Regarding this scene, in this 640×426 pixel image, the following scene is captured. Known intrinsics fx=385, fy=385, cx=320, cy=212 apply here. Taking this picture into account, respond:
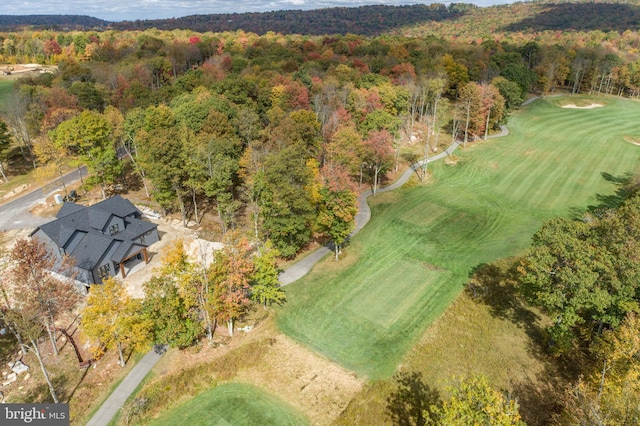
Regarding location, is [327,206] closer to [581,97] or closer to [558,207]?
[558,207]

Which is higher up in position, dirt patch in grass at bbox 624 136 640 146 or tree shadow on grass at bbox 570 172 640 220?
dirt patch in grass at bbox 624 136 640 146

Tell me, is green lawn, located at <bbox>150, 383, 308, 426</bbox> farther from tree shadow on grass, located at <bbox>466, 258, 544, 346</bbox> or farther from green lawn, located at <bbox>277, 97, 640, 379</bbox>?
tree shadow on grass, located at <bbox>466, 258, 544, 346</bbox>

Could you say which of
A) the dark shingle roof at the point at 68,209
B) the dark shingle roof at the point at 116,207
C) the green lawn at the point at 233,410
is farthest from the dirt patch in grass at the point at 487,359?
the dark shingle roof at the point at 68,209

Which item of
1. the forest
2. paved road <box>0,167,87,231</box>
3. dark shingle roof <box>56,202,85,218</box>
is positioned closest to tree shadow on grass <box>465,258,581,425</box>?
the forest

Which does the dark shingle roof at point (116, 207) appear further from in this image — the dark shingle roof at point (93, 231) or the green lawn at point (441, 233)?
the green lawn at point (441, 233)

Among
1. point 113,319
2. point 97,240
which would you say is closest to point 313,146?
point 97,240

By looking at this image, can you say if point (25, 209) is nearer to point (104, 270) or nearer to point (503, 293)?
point (104, 270)
